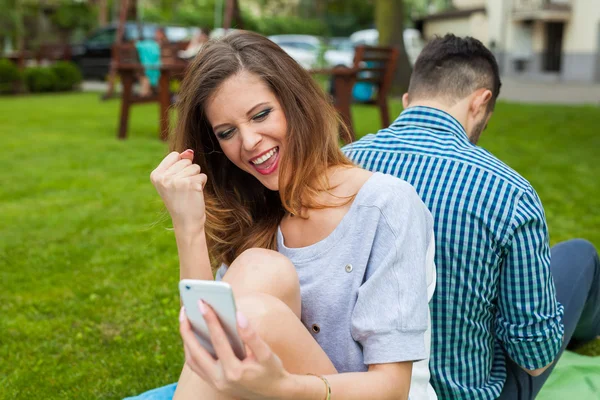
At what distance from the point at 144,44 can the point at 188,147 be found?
34.1ft

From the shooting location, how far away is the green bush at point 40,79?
16.9 m

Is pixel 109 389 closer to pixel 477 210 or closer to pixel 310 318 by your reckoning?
pixel 310 318

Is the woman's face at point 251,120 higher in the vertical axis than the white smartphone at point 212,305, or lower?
higher

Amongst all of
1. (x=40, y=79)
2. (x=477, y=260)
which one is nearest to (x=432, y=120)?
(x=477, y=260)

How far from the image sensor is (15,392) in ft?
9.05

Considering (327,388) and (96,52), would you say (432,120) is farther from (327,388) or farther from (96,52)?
(96,52)

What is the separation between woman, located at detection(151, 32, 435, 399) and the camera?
143cm

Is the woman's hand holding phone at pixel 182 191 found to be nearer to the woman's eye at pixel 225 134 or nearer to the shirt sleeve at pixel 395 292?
the woman's eye at pixel 225 134

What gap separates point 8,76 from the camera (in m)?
16.1

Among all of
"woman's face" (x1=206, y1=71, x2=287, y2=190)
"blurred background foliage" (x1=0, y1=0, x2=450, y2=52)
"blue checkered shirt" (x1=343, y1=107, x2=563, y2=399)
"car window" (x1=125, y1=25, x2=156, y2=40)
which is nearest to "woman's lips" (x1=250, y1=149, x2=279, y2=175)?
"woman's face" (x1=206, y1=71, x2=287, y2=190)

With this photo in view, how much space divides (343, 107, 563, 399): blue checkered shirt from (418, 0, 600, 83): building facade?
21959 millimetres

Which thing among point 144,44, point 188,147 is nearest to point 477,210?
point 188,147

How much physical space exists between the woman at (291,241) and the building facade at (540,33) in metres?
22.1

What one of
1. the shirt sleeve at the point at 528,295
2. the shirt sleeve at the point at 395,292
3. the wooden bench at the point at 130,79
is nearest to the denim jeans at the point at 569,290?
the shirt sleeve at the point at 528,295
